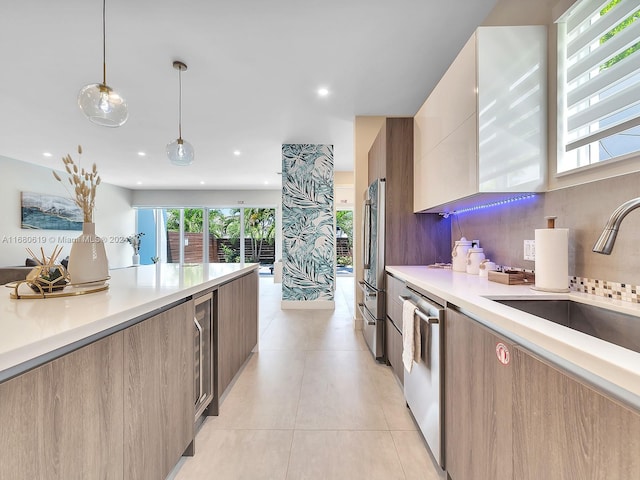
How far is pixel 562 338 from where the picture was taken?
0.68 meters

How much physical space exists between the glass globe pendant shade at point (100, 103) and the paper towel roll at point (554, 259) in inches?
100

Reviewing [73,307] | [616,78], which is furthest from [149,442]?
[616,78]

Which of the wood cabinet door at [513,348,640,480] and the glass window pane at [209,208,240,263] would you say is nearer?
the wood cabinet door at [513,348,640,480]

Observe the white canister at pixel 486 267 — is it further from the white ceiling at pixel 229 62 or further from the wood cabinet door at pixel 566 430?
the white ceiling at pixel 229 62

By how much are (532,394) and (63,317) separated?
135cm

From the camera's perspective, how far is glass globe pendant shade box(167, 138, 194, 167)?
2.82 m

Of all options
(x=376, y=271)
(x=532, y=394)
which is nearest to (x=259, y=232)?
(x=376, y=271)

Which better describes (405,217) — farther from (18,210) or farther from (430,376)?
(18,210)

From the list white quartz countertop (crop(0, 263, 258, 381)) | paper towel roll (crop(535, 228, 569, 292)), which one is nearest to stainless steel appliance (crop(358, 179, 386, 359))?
paper towel roll (crop(535, 228, 569, 292))

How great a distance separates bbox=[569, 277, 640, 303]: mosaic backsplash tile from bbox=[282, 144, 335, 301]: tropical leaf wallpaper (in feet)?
11.9

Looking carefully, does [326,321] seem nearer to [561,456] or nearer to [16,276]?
[561,456]

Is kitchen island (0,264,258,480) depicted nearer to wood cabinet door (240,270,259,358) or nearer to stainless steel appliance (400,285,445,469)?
wood cabinet door (240,270,259,358)

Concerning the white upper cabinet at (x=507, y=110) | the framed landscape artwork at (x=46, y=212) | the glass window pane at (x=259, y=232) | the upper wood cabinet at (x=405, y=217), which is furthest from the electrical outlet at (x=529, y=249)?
the glass window pane at (x=259, y=232)

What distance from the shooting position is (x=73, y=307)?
38.3 inches
